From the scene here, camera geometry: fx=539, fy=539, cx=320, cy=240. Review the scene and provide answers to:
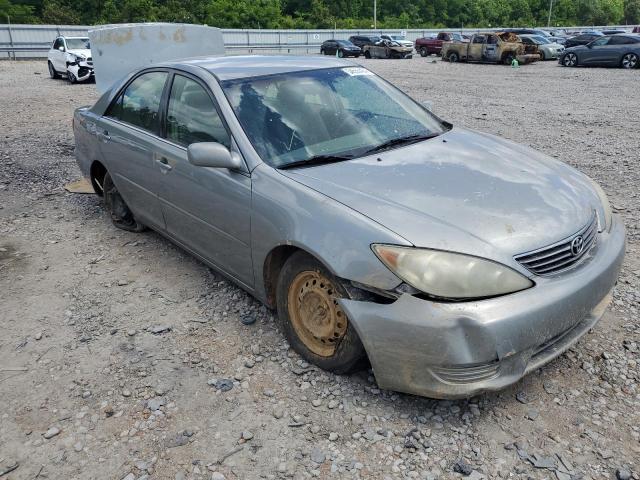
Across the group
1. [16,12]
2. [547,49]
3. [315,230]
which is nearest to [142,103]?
[315,230]

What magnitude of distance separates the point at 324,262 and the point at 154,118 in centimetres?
Result: 210

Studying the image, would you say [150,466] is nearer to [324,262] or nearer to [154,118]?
Answer: [324,262]

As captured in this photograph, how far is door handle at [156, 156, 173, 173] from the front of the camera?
365 centimetres

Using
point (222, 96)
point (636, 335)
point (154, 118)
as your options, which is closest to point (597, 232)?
point (636, 335)

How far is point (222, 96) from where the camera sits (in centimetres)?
331

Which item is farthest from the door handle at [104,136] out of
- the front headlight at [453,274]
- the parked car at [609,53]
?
the parked car at [609,53]

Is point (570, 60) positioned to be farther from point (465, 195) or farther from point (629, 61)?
point (465, 195)

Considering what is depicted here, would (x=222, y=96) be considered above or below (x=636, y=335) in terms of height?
above

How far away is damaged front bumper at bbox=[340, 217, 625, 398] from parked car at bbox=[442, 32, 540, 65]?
85.8ft

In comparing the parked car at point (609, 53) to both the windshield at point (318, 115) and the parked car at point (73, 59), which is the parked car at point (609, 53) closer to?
the parked car at point (73, 59)

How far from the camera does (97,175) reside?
507 centimetres

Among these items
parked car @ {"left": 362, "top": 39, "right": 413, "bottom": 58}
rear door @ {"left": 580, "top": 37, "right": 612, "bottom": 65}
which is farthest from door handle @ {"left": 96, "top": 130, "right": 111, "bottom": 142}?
parked car @ {"left": 362, "top": 39, "right": 413, "bottom": 58}

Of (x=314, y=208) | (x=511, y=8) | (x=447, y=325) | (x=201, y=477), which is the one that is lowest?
(x=201, y=477)

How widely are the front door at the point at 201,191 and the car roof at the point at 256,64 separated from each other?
0.58ft
